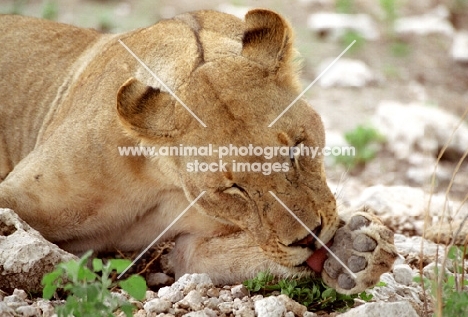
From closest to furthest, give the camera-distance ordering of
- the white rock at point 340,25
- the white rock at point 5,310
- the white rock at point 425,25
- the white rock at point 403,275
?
1. the white rock at point 5,310
2. the white rock at point 403,275
3. the white rock at point 340,25
4. the white rock at point 425,25

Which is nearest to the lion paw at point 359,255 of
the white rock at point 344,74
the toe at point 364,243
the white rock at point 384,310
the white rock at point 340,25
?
the toe at point 364,243

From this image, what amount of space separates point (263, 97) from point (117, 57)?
3.41 feet

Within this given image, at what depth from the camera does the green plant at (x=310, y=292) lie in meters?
3.06

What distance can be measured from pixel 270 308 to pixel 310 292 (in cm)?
33

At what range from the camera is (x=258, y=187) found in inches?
116

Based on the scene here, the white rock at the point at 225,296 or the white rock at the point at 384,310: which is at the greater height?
the white rock at the point at 384,310

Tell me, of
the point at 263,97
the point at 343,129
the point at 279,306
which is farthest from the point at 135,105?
the point at 343,129

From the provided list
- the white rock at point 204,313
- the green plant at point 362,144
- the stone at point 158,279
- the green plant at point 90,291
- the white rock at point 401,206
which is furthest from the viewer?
the green plant at point 362,144

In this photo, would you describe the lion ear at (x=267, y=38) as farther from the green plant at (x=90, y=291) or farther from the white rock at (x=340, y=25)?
the white rock at (x=340, y=25)

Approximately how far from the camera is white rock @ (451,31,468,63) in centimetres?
848

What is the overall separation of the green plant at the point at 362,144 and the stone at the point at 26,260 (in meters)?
3.62

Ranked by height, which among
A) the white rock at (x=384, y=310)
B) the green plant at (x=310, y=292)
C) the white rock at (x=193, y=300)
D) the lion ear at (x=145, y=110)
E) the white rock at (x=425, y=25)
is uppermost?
the lion ear at (x=145, y=110)

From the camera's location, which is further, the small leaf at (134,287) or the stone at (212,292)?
the stone at (212,292)

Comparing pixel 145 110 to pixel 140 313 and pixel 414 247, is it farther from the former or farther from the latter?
pixel 414 247
